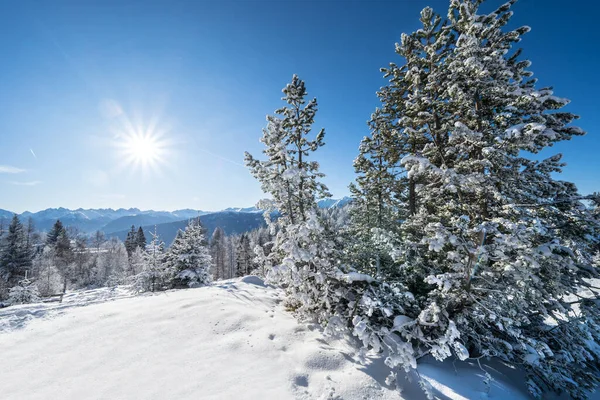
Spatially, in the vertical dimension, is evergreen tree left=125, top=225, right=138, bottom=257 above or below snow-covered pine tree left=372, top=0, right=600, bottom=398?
below

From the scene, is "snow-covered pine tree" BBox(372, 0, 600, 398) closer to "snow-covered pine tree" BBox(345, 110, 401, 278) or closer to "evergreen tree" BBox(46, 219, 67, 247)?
"snow-covered pine tree" BBox(345, 110, 401, 278)

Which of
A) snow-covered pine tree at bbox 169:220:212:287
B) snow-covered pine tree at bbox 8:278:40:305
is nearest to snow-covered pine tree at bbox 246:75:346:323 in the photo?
snow-covered pine tree at bbox 169:220:212:287

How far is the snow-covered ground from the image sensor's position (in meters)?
6.49

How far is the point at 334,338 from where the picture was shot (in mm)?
8969

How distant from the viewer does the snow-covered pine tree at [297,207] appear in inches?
354

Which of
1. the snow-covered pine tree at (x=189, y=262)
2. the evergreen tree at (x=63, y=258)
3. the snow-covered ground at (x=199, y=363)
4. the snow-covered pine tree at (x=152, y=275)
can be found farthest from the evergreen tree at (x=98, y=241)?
the snow-covered ground at (x=199, y=363)

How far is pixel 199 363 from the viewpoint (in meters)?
7.55

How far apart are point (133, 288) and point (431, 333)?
1099 inches

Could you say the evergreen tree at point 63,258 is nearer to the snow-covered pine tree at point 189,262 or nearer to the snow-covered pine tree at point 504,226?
the snow-covered pine tree at point 189,262

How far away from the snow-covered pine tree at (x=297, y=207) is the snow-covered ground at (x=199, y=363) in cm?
165

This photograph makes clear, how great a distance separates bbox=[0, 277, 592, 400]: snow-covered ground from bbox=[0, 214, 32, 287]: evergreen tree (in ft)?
119

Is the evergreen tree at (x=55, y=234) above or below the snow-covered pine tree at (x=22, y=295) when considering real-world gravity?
above

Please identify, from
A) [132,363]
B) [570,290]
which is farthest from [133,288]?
[570,290]

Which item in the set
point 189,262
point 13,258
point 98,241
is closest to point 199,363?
point 189,262
